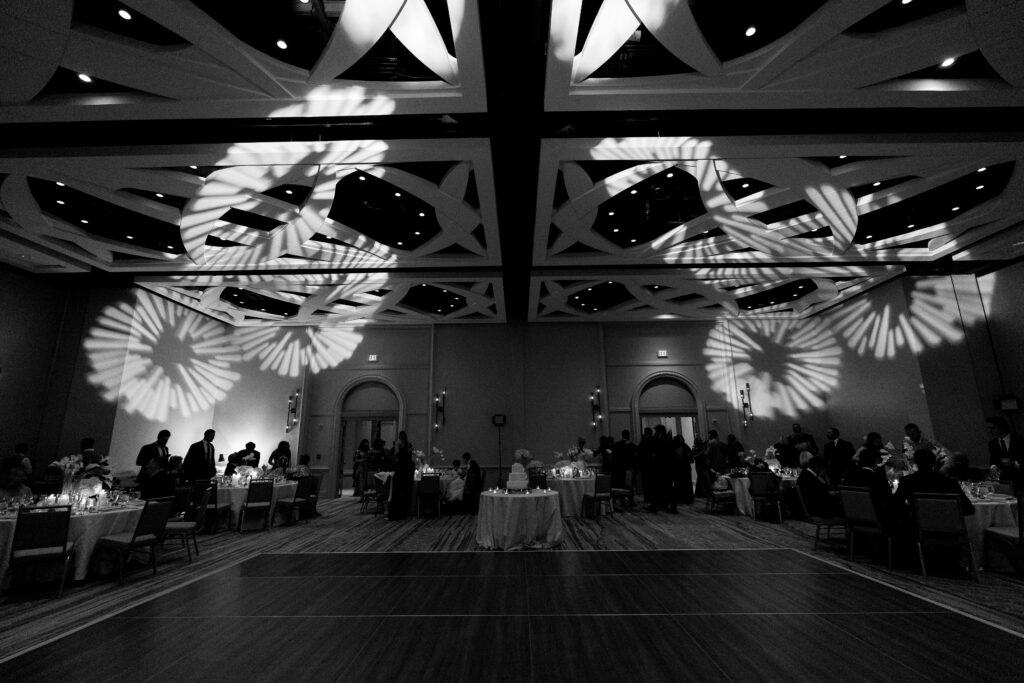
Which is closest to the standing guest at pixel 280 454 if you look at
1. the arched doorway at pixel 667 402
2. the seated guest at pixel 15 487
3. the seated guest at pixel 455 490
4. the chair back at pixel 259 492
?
the chair back at pixel 259 492

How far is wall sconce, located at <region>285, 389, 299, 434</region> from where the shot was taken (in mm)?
12617

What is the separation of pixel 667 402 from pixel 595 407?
220cm

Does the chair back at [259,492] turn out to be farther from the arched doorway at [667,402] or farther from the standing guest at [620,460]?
the arched doorway at [667,402]

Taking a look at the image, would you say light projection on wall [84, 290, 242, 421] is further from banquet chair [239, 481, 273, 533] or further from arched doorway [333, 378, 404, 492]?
banquet chair [239, 481, 273, 533]

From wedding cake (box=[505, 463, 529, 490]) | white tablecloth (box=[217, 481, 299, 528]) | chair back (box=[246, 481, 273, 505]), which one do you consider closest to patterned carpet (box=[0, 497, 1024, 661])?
white tablecloth (box=[217, 481, 299, 528])

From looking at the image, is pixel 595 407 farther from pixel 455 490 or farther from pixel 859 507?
pixel 859 507

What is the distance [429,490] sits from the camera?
9.07 metres

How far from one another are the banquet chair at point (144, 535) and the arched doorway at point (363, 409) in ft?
25.2

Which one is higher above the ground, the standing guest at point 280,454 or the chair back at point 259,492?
the standing guest at point 280,454

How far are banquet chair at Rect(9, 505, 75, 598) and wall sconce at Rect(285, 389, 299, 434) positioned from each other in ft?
26.8

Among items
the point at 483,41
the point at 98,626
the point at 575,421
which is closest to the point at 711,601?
the point at 98,626

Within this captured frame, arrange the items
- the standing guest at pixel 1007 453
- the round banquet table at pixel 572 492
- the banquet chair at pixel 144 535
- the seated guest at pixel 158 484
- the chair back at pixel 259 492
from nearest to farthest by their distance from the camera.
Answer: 1. the banquet chair at pixel 144 535
2. the standing guest at pixel 1007 453
3. the seated guest at pixel 158 484
4. the chair back at pixel 259 492
5. the round banquet table at pixel 572 492

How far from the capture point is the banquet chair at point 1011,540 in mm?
4664

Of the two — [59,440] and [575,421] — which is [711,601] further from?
[59,440]
